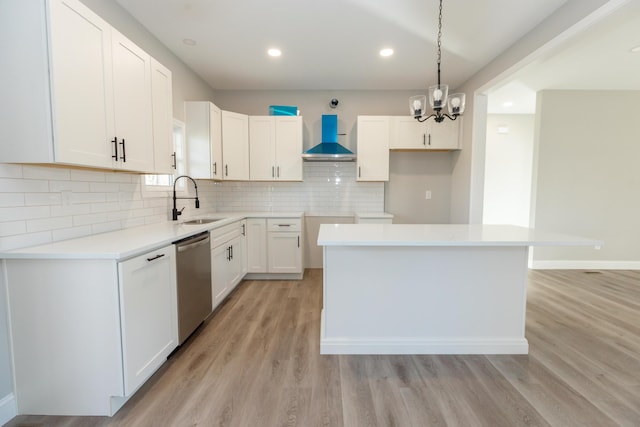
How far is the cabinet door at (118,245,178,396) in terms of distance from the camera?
1542 mm

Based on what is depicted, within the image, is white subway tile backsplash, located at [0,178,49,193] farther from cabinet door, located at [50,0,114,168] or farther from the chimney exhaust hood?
the chimney exhaust hood

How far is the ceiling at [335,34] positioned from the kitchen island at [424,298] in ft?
6.03

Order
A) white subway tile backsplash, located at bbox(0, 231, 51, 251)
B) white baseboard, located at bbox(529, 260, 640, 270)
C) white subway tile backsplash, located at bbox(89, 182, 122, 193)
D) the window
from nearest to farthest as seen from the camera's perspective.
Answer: white subway tile backsplash, located at bbox(0, 231, 51, 251) → white subway tile backsplash, located at bbox(89, 182, 122, 193) → the window → white baseboard, located at bbox(529, 260, 640, 270)

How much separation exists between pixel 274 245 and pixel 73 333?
2435mm

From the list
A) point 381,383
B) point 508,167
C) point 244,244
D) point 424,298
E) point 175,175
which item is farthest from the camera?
point 508,167

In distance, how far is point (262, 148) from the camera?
402 centimetres

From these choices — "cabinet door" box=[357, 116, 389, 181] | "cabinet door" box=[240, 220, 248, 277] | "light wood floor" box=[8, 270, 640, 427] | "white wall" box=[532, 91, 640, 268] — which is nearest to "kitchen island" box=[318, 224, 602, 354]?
"light wood floor" box=[8, 270, 640, 427]

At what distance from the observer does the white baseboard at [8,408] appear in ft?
4.87

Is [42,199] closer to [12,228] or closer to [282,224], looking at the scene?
[12,228]

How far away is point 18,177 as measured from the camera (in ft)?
5.15

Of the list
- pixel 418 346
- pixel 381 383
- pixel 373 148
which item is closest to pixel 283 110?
pixel 373 148

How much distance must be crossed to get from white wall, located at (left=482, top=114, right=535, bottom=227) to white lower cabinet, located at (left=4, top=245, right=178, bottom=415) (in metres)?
5.80

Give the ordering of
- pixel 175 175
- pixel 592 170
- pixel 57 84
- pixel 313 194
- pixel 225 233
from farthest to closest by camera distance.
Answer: pixel 313 194 < pixel 592 170 < pixel 175 175 < pixel 225 233 < pixel 57 84

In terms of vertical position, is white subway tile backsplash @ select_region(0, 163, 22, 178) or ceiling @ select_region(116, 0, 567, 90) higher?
ceiling @ select_region(116, 0, 567, 90)
